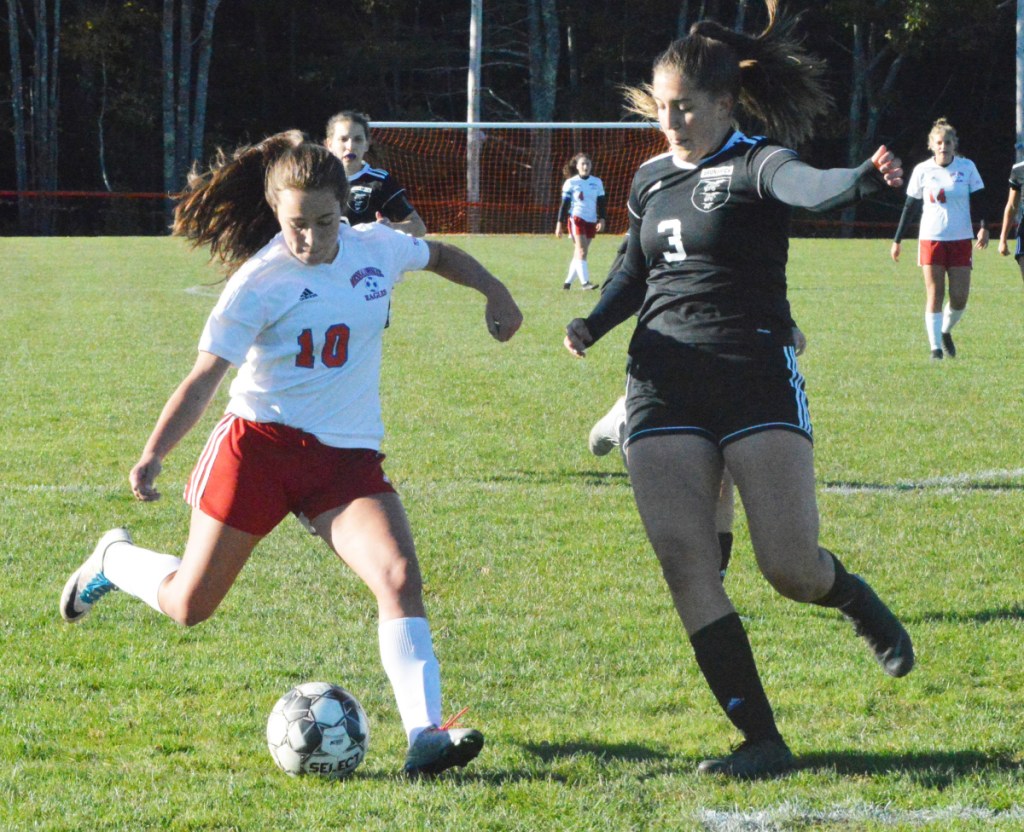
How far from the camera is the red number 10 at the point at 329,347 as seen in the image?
3967 mm

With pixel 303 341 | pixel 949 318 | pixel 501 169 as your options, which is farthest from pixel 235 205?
pixel 501 169

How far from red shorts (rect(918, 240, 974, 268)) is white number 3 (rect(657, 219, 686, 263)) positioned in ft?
30.8

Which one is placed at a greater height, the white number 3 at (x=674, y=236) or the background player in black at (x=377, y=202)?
the white number 3 at (x=674, y=236)

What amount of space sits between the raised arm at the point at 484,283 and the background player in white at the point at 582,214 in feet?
52.1

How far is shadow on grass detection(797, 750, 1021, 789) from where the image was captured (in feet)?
12.3

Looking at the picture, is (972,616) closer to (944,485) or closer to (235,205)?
(944,485)

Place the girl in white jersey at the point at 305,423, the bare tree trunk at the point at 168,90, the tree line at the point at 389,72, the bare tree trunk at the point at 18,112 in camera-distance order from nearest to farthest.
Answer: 1. the girl in white jersey at the point at 305,423
2. the bare tree trunk at the point at 18,112
3. the bare tree trunk at the point at 168,90
4. the tree line at the point at 389,72

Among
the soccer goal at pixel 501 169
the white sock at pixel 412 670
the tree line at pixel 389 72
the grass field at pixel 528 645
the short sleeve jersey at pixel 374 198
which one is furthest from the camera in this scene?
the tree line at pixel 389 72

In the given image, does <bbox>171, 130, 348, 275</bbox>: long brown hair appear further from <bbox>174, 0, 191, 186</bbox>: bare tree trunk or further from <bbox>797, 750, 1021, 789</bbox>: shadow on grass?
<bbox>174, 0, 191, 186</bbox>: bare tree trunk

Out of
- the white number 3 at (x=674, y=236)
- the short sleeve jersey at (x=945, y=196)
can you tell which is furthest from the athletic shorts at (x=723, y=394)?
the short sleeve jersey at (x=945, y=196)

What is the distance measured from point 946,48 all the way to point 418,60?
15.9 metres

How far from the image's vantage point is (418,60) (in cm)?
4478

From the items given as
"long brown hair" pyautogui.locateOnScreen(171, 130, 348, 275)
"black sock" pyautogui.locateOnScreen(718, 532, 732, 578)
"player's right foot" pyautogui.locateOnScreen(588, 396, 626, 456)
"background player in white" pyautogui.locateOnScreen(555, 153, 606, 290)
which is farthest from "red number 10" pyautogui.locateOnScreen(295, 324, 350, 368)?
"background player in white" pyautogui.locateOnScreen(555, 153, 606, 290)

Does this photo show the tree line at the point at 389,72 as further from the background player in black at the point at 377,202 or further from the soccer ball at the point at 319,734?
the soccer ball at the point at 319,734
